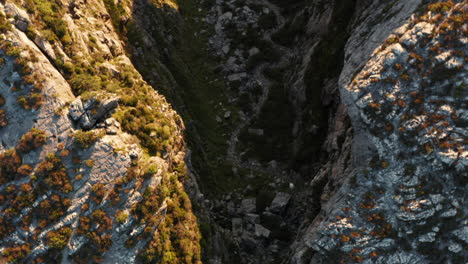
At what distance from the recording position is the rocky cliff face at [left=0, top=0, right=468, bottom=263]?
24.4m

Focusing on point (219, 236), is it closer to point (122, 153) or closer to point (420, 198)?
point (122, 153)

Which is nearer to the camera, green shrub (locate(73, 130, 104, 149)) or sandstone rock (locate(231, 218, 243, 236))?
green shrub (locate(73, 130, 104, 149))

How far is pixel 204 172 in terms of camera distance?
39.6 metres

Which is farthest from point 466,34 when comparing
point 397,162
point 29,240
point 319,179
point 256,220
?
point 29,240

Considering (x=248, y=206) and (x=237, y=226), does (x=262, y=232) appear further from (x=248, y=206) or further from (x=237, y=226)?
(x=248, y=206)

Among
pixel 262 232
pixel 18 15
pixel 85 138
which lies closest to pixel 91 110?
pixel 85 138

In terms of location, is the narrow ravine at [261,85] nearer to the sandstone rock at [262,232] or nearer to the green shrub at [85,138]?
the sandstone rock at [262,232]

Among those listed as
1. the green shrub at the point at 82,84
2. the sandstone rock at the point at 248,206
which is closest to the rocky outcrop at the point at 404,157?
the sandstone rock at the point at 248,206

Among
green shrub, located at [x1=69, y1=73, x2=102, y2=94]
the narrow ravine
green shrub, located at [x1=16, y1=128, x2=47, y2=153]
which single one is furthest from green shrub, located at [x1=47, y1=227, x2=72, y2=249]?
the narrow ravine

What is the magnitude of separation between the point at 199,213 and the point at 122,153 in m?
10.5

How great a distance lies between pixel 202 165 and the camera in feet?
130

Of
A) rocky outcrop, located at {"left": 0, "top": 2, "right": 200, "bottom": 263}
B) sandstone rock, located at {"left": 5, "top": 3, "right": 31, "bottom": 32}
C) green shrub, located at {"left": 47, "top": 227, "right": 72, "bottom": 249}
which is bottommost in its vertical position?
green shrub, located at {"left": 47, "top": 227, "right": 72, "bottom": 249}

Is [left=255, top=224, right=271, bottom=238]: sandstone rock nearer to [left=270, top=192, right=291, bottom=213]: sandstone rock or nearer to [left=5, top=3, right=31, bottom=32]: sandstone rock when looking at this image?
[left=270, top=192, right=291, bottom=213]: sandstone rock

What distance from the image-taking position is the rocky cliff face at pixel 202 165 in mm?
24391
